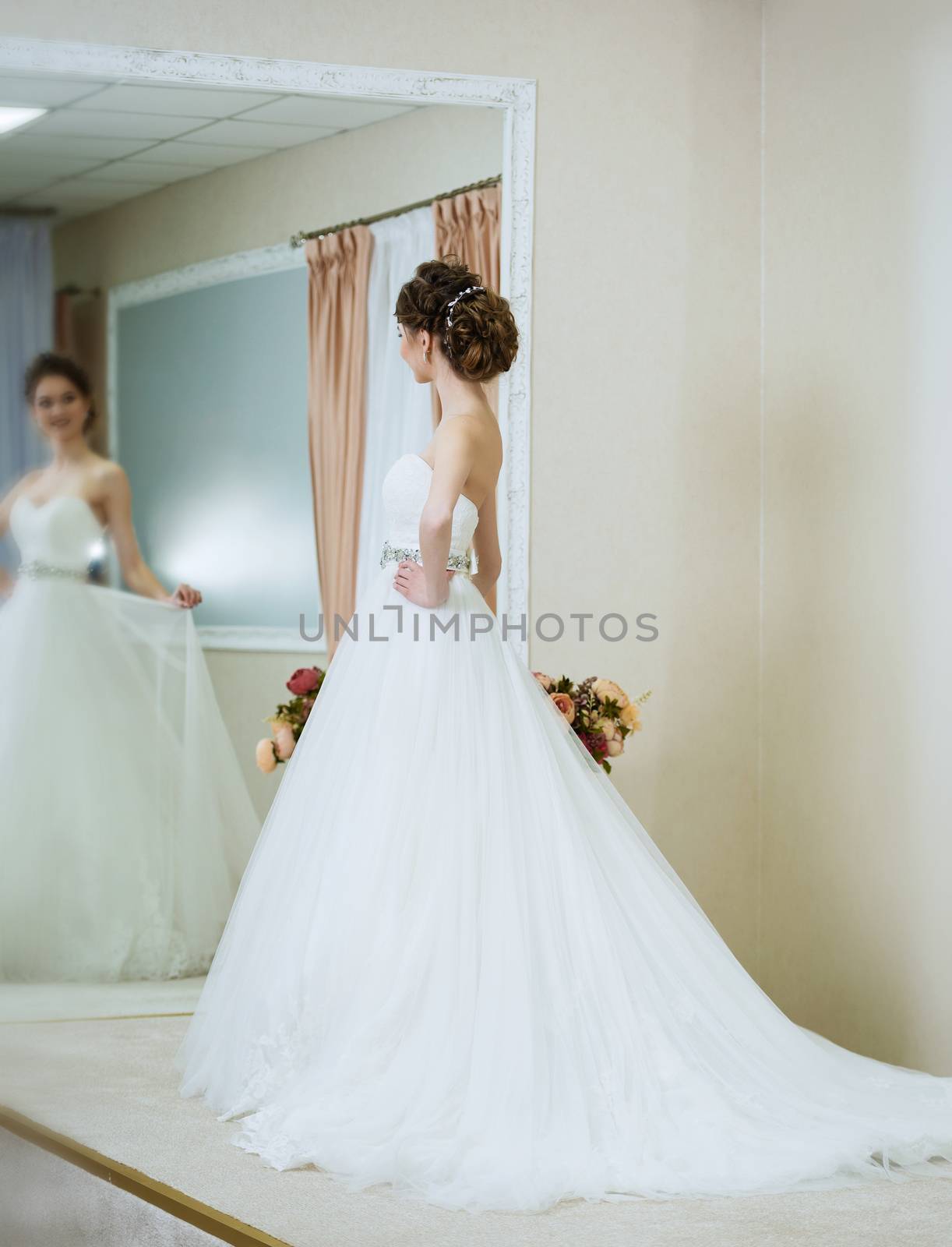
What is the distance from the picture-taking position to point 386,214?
3836 millimetres

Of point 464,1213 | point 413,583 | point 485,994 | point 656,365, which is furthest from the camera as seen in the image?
point 656,365

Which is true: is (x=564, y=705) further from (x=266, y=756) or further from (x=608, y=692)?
(x=266, y=756)

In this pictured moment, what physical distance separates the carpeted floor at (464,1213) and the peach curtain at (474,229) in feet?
7.05

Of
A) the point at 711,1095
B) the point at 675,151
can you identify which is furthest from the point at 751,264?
the point at 711,1095

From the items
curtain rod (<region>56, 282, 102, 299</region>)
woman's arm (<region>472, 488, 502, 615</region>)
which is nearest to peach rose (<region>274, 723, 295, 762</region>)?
woman's arm (<region>472, 488, 502, 615</region>)

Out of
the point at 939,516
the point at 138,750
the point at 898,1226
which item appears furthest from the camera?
the point at 138,750

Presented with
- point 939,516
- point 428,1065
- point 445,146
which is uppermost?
point 445,146

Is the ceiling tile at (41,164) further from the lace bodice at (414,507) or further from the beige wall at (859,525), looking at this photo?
the beige wall at (859,525)

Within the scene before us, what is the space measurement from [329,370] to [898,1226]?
2.53 metres

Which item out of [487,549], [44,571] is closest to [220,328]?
Result: [44,571]

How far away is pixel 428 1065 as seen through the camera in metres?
2.55

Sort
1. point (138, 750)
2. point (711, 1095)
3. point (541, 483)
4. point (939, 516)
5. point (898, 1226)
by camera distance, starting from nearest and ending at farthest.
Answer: point (898, 1226)
point (711, 1095)
point (939, 516)
point (138, 750)
point (541, 483)

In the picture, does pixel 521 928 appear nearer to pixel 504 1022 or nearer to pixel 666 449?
pixel 504 1022

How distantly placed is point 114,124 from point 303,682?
1557 mm
